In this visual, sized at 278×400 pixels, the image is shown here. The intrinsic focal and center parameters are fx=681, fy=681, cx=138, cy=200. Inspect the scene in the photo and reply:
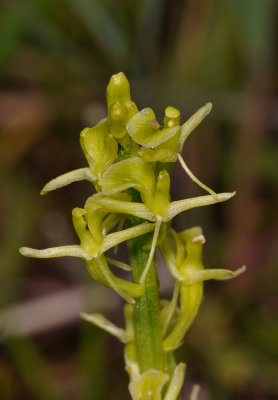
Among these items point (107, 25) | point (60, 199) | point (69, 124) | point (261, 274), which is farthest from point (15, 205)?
point (261, 274)

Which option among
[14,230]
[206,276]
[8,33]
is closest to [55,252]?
[206,276]

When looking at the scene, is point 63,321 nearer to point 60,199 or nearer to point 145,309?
point 60,199

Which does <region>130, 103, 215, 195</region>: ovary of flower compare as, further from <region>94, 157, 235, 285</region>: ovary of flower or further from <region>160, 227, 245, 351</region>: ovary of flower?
<region>160, 227, 245, 351</region>: ovary of flower

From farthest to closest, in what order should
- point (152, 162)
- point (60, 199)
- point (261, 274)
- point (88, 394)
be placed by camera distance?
point (60, 199) < point (261, 274) < point (88, 394) < point (152, 162)

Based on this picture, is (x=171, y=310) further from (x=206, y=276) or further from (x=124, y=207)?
(x=124, y=207)

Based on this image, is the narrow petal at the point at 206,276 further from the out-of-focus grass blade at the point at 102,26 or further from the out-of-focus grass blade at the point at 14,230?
the out-of-focus grass blade at the point at 102,26

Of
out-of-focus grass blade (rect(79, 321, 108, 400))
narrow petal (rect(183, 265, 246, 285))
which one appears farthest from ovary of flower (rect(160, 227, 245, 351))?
out-of-focus grass blade (rect(79, 321, 108, 400))

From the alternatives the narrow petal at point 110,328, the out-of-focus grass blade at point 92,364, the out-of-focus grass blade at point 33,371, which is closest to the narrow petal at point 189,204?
the narrow petal at point 110,328
